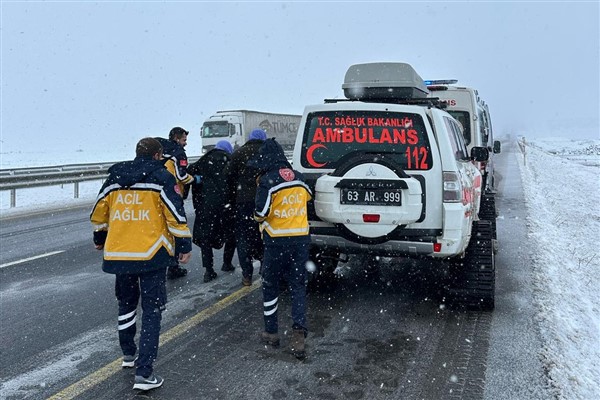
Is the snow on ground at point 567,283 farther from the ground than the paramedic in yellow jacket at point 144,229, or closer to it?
closer to it

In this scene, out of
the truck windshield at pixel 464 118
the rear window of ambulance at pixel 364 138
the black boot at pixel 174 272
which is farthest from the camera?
the truck windshield at pixel 464 118

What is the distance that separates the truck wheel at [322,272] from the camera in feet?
20.7

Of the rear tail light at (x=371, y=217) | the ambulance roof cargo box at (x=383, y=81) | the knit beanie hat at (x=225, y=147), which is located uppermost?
the ambulance roof cargo box at (x=383, y=81)

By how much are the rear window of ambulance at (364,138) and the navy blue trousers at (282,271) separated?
50.9 inches

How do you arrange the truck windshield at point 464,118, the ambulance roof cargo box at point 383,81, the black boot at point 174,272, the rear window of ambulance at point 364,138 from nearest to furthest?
1. the rear window of ambulance at point 364,138
2. the black boot at point 174,272
3. the ambulance roof cargo box at point 383,81
4. the truck windshield at point 464,118

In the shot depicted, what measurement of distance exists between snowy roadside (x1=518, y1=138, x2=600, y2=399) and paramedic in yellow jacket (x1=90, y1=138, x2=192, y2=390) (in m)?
3.00

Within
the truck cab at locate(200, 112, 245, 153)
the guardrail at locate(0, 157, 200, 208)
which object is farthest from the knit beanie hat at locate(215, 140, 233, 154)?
the truck cab at locate(200, 112, 245, 153)

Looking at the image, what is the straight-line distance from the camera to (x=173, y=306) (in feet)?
19.6

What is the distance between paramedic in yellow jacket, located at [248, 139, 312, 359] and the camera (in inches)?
186

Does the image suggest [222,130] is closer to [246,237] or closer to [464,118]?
[464,118]

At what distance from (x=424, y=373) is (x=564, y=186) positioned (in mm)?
19047

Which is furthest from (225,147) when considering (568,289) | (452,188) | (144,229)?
(568,289)

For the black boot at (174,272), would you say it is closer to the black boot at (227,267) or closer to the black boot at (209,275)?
the black boot at (209,275)

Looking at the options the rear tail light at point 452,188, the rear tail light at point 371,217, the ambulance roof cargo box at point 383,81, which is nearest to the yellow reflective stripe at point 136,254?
the rear tail light at point 371,217
